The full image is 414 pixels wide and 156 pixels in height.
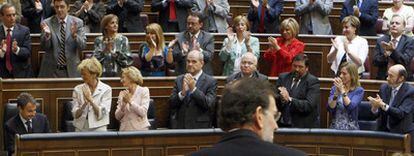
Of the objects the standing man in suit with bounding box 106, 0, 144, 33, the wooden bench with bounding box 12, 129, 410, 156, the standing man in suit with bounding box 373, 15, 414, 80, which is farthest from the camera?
the standing man in suit with bounding box 106, 0, 144, 33

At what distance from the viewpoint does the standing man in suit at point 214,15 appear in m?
8.87

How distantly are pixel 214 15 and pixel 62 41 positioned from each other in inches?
63.9

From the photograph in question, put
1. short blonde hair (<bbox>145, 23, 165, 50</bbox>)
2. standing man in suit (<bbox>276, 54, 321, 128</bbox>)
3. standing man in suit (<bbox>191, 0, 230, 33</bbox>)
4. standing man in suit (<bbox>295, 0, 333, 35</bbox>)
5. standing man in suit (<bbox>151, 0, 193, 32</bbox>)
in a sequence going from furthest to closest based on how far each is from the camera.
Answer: standing man in suit (<bbox>151, 0, 193, 32</bbox>), standing man in suit (<bbox>295, 0, 333, 35</bbox>), standing man in suit (<bbox>191, 0, 230, 33</bbox>), short blonde hair (<bbox>145, 23, 165, 50</bbox>), standing man in suit (<bbox>276, 54, 321, 128</bbox>)

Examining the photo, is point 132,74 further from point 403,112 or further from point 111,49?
point 403,112

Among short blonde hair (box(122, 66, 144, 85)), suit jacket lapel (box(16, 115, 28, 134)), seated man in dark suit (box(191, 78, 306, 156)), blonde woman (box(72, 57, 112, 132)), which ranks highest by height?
seated man in dark suit (box(191, 78, 306, 156))

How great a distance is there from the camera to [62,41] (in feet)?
26.4

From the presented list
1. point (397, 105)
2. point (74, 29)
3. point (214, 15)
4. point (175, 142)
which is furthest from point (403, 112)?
point (74, 29)

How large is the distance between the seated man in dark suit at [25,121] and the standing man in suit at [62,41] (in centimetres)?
113

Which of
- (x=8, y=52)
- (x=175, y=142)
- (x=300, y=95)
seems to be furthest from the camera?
(x=8, y=52)

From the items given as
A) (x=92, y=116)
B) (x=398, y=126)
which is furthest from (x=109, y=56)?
(x=398, y=126)

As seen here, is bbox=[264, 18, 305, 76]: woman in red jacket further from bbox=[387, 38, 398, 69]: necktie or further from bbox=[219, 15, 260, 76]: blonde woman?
bbox=[387, 38, 398, 69]: necktie

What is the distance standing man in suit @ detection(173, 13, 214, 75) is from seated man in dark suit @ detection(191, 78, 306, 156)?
517cm

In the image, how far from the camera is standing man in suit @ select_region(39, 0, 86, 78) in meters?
8.00

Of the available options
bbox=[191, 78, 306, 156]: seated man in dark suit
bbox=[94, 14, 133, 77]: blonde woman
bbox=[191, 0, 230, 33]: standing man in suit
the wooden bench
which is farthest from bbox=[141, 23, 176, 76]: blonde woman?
bbox=[191, 78, 306, 156]: seated man in dark suit
